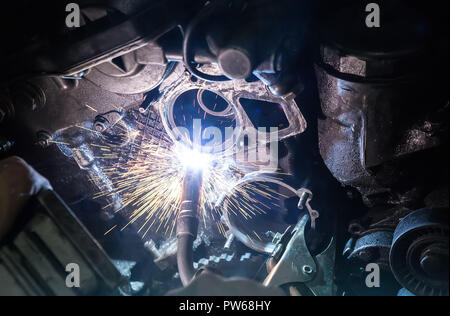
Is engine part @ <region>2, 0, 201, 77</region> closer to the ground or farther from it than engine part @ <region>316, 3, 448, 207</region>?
farther from it

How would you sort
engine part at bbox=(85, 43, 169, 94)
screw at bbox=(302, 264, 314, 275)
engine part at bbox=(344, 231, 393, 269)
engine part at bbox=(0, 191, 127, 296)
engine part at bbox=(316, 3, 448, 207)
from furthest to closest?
engine part at bbox=(344, 231, 393, 269), screw at bbox=(302, 264, 314, 275), engine part at bbox=(85, 43, 169, 94), engine part at bbox=(0, 191, 127, 296), engine part at bbox=(316, 3, 448, 207)

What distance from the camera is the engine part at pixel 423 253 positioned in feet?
5.59

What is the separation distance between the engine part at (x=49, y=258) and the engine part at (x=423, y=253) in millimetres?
1627

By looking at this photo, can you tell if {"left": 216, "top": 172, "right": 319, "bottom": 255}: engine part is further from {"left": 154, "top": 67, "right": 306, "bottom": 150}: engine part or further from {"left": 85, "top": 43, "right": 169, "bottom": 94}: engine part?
{"left": 85, "top": 43, "right": 169, "bottom": 94}: engine part

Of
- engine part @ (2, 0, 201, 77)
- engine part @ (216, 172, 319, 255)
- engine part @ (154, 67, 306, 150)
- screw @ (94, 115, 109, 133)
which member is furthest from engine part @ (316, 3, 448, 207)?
screw @ (94, 115, 109, 133)

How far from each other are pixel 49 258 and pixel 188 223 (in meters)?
0.87

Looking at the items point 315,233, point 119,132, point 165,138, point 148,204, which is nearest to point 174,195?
point 148,204

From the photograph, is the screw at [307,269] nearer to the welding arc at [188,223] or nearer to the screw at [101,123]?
the welding arc at [188,223]

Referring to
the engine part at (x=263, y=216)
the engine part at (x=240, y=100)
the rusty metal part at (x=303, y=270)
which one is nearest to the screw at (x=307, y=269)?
the rusty metal part at (x=303, y=270)

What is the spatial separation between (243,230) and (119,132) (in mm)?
1256

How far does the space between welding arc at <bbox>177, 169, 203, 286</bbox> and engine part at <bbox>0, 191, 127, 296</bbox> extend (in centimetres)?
47

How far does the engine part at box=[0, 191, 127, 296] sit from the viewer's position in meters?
1.70

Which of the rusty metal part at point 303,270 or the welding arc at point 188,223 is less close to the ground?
the welding arc at point 188,223

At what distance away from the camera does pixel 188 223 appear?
2234 mm
